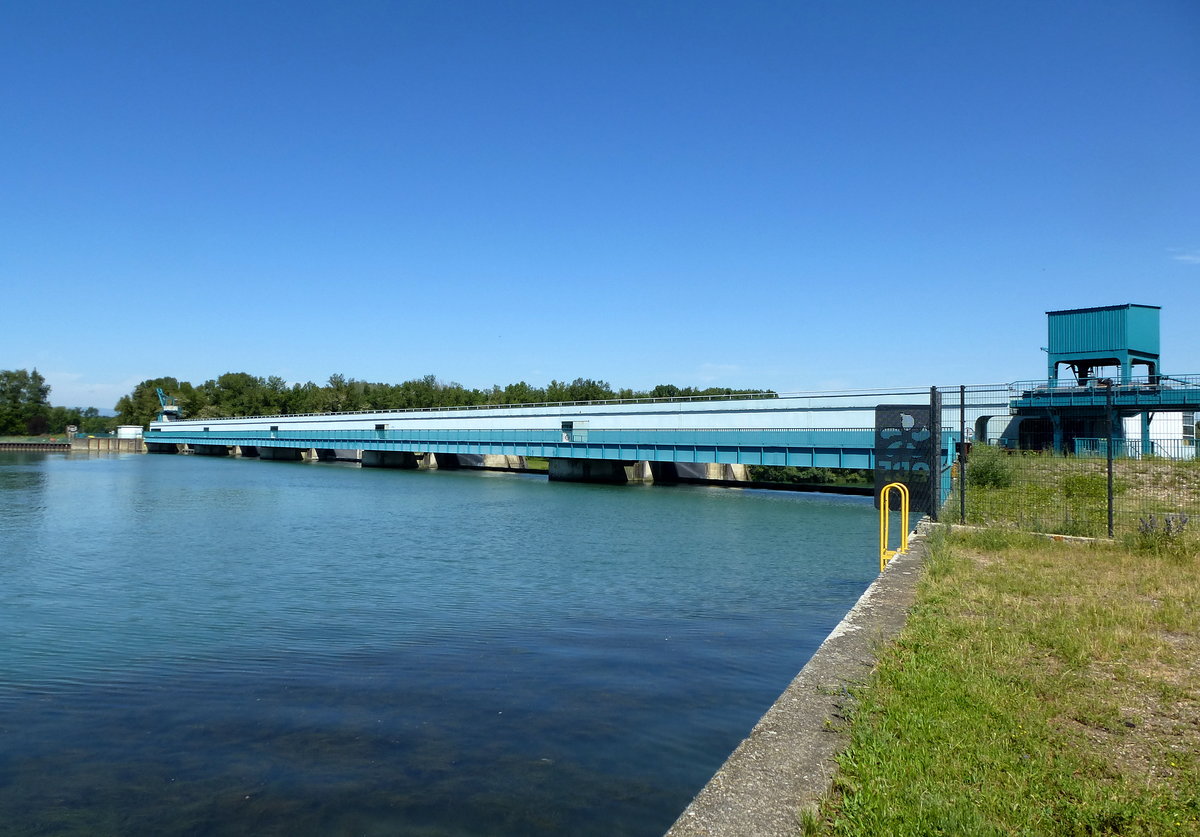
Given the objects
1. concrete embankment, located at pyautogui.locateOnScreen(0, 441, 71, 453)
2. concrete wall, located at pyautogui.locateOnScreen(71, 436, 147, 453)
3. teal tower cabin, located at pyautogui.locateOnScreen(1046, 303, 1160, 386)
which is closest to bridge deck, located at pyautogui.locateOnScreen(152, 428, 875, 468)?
teal tower cabin, located at pyautogui.locateOnScreen(1046, 303, 1160, 386)

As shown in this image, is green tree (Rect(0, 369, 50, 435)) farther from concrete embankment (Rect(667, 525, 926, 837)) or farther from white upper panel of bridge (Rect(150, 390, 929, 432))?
concrete embankment (Rect(667, 525, 926, 837))

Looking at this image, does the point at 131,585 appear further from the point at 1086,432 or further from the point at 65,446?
the point at 65,446

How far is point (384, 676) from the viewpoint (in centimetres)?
982

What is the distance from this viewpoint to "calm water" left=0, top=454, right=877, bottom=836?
6.54 metres

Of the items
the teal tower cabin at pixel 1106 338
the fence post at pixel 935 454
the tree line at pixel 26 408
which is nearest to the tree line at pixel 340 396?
the tree line at pixel 26 408

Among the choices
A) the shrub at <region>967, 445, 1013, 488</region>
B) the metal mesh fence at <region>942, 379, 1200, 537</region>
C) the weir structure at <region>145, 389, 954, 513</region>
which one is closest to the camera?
the metal mesh fence at <region>942, 379, 1200, 537</region>

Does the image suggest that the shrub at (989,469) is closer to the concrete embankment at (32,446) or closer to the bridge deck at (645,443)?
the bridge deck at (645,443)

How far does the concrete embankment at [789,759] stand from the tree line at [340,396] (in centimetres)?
8699

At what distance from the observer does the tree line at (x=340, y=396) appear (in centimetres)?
11044

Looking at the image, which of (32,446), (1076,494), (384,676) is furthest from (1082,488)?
(32,446)

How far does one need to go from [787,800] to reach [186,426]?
120 meters

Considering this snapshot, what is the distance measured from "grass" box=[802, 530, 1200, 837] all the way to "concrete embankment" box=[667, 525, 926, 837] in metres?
0.15

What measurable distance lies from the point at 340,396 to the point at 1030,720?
130 meters

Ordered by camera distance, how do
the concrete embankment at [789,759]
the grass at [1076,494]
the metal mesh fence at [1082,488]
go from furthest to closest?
the grass at [1076,494]
the metal mesh fence at [1082,488]
the concrete embankment at [789,759]
